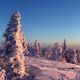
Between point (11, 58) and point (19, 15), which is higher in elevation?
point (19, 15)

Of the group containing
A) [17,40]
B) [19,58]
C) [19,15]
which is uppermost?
[19,15]

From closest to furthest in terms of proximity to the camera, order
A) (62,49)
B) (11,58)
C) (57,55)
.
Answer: (11,58), (57,55), (62,49)

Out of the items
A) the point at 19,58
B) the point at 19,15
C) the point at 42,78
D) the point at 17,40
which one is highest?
the point at 19,15

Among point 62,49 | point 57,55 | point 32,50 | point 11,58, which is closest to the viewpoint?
point 11,58

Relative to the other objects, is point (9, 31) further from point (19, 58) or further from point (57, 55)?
point (57, 55)

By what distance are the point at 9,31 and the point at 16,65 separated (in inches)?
195

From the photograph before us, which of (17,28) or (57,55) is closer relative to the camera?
(17,28)

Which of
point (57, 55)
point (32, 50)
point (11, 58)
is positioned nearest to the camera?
point (11, 58)

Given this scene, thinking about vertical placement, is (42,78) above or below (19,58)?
below

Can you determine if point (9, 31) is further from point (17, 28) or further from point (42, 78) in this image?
point (42, 78)

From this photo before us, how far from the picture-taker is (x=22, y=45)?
135 feet

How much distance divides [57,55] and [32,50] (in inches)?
840

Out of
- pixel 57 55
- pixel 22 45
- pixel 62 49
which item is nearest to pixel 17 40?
pixel 22 45


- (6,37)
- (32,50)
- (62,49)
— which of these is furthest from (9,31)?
(32,50)
